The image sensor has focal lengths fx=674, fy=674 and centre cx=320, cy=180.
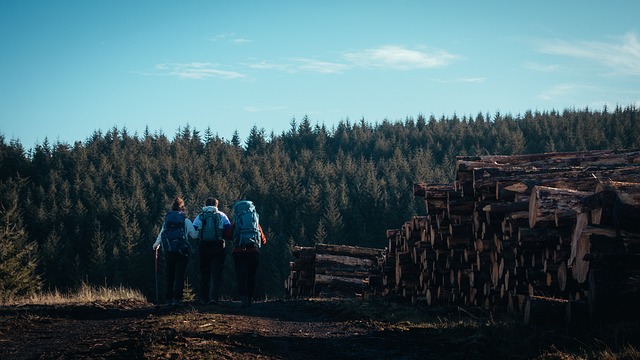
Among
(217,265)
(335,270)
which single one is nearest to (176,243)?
(217,265)

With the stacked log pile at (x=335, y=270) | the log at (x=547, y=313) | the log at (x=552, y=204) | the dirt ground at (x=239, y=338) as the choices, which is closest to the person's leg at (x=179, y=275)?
the dirt ground at (x=239, y=338)

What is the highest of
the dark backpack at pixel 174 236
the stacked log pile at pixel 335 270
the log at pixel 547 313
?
the dark backpack at pixel 174 236

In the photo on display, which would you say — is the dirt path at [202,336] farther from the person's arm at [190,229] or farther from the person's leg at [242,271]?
the person's arm at [190,229]

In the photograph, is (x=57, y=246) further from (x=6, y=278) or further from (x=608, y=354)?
(x=608, y=354)

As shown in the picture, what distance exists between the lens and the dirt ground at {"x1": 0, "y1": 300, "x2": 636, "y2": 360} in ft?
21.7

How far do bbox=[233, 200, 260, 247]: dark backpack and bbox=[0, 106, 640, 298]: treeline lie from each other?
15.3 metres

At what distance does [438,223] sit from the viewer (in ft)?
40.0

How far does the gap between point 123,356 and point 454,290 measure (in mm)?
7113

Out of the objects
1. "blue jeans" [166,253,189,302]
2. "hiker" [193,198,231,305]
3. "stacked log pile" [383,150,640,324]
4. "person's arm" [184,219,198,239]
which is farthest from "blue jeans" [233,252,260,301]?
"stacked log pile" [383,150,640,324]

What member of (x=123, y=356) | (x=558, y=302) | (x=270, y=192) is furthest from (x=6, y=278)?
(x=270, y=192)

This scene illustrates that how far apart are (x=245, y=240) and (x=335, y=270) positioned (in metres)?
8.29

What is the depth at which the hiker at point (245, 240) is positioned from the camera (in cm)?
1249

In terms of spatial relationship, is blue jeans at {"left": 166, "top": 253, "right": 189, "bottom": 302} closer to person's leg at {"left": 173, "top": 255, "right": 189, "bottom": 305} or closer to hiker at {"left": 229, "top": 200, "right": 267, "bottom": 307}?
person's leg at {"left": 173, "top": 255, "right": 189, "bottom": 305}

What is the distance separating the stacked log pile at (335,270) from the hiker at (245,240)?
22.1 ft
